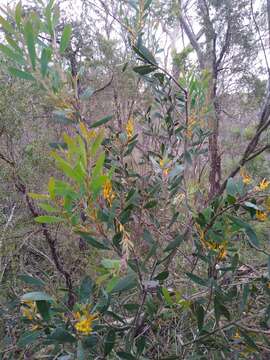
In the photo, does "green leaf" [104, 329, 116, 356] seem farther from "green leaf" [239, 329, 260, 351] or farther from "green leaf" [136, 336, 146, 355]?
"green leaf" [239, 329, 260, 351]

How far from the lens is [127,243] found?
62 cm

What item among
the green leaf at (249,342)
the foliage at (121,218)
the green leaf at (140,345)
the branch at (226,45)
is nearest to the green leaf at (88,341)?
the foliage at (121,218)

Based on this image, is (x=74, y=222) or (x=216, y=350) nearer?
(x=74, y=222)

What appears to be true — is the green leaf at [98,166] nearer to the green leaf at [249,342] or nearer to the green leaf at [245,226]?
the green leaf at [245,226]

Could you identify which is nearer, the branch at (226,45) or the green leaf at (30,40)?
the green leaf at (30,40)

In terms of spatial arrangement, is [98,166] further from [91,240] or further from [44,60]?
[44,60]

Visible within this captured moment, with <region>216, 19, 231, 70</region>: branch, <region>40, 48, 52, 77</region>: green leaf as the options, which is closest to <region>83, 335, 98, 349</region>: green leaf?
<region>40, 48, 52, 77</region>: green leaf

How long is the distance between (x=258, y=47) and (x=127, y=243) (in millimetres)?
4838

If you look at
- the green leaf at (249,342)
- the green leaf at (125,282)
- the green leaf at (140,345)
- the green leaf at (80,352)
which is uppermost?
the green leaf at (125,282)

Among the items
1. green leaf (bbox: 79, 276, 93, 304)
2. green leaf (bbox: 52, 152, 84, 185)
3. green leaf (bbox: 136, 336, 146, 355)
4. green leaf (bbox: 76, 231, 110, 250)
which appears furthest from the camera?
green leaf (bbox: 136, 336, 146, 355)

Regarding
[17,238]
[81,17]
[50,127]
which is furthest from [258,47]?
[17,238]

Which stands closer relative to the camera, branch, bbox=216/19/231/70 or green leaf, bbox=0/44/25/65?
green leaf, bbox=0/44/25/65

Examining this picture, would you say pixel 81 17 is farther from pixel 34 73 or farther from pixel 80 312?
pixel 80 312

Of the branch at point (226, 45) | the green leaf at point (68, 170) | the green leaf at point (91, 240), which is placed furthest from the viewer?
the branch at point (226, 45)
